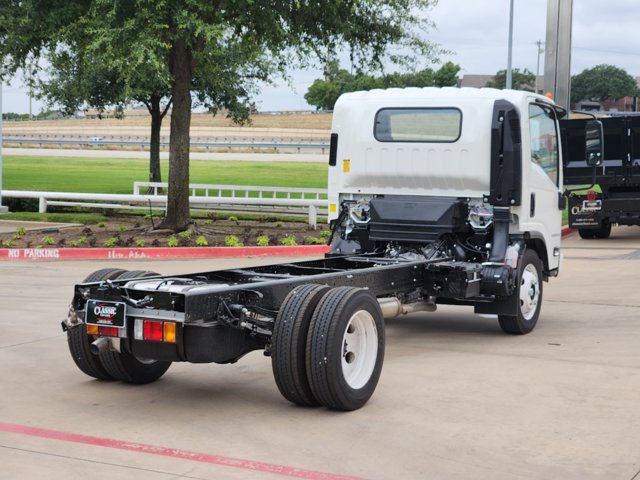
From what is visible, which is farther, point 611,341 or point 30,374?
point 611,341

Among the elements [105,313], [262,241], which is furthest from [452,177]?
[262,241]

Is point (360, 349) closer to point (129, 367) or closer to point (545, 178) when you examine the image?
point (129, 367)

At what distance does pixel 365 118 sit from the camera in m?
10.8

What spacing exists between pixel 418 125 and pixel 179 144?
392 inches

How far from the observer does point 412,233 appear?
1030cm

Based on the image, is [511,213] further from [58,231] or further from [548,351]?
[58,231]

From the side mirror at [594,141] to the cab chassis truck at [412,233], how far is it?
1.18 feet

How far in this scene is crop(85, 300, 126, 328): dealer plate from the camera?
6.97 metres

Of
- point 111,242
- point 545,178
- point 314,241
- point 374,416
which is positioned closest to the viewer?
point 374,416

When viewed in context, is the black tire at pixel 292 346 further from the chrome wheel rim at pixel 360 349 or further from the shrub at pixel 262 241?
the shrub at pixel 262 241

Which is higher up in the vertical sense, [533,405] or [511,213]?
[511,213]

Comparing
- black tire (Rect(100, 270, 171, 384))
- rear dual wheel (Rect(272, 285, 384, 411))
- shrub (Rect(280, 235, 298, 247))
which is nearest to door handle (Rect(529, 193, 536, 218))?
rear dual wheel (Rect(272, 285, 384, 411))

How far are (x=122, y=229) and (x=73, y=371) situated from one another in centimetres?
1180

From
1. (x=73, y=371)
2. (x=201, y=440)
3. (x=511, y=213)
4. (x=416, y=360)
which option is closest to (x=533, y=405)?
(x=416, y=360)
